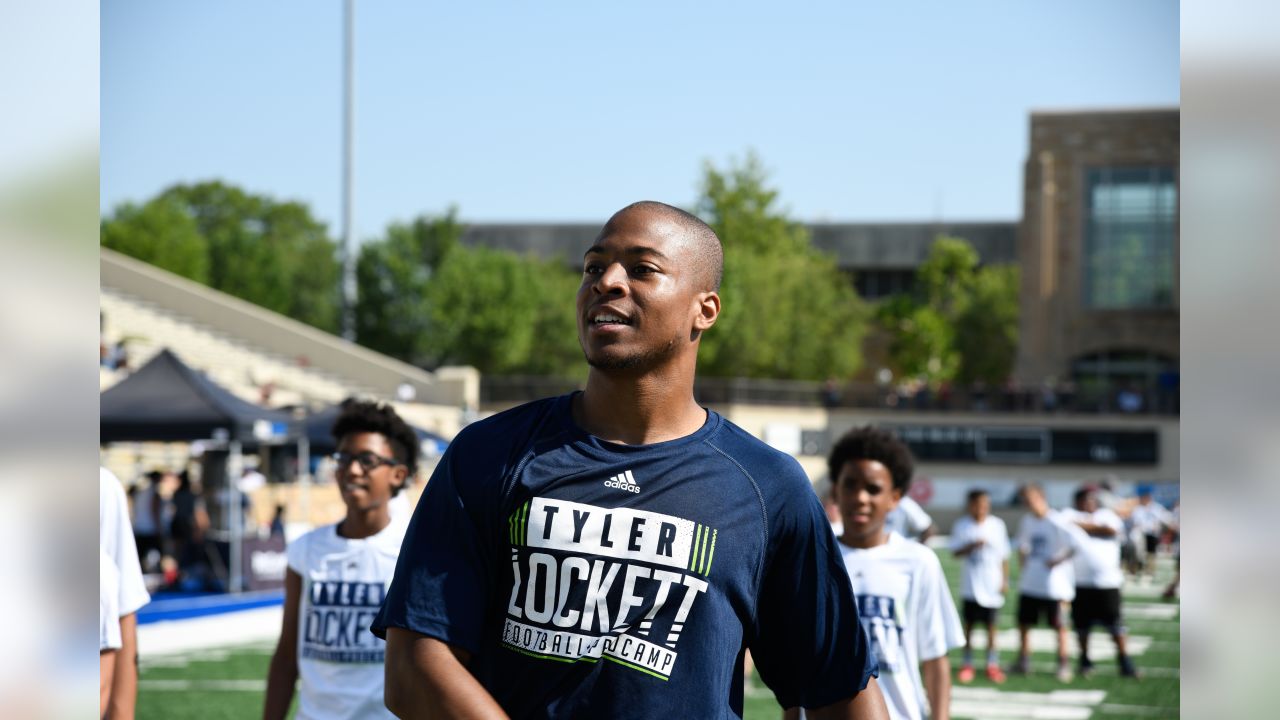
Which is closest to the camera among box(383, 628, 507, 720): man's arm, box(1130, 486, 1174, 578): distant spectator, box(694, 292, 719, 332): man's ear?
box(383, 628, 507, 720): man's arm

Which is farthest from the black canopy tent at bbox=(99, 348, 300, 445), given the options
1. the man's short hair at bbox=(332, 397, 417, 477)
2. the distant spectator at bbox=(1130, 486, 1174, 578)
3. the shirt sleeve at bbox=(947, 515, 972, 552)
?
the distant spectator at bbox=(1130, 486, 1174, 578)

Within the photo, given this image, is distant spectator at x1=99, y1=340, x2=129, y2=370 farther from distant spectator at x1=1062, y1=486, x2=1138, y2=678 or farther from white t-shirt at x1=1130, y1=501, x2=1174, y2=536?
distant spectator at x1=1062, y1=486, x2=1138, y2=678

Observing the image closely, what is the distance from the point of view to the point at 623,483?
2555 mm

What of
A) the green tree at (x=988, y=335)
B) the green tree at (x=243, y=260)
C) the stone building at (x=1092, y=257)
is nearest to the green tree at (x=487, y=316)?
the green tree at (x=243, y=260)

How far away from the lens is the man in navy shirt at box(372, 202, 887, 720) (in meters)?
2.50

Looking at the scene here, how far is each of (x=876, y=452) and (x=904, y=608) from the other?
0.74m

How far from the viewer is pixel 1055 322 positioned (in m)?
65.0

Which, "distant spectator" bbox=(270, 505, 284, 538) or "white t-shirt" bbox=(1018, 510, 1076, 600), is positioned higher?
"white t-shirt" bbox=(1018, 510, 1076, 600)

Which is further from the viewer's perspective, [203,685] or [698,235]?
[203,685]

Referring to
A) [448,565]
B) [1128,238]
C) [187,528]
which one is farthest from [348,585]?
[1128,238]

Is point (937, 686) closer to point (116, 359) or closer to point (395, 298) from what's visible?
point (116, 359)

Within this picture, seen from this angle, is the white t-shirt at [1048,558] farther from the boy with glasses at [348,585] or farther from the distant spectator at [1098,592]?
the boy with glasses at [348,585]

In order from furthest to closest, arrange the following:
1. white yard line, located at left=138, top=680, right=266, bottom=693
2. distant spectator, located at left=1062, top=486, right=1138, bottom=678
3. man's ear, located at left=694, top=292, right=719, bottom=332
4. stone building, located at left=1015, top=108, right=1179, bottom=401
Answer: stone building, located at left=1015, top=108, right=1179, bottom=401
distant spectator, located at left=1062, top=486, right=1138, bottom=678
white yard line, located at left=138, top=680, right=266, bottom=693
man's ear, located at left=694, top=292, right=719, bottom=332

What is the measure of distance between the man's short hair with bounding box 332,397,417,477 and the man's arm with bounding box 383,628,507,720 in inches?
154
